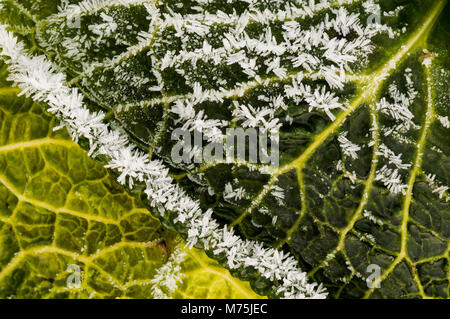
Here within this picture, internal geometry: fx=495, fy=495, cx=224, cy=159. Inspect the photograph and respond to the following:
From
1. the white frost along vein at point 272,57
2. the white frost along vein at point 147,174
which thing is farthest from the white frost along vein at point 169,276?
the white frost along vein at point 272,57

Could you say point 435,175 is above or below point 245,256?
above

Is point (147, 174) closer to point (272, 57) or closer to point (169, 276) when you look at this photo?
point (272, 57)

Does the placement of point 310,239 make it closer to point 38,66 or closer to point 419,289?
point 419,289

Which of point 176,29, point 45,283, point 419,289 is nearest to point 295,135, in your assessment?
point 176,29

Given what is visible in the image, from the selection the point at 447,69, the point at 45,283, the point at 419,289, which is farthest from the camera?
the point at 45,283

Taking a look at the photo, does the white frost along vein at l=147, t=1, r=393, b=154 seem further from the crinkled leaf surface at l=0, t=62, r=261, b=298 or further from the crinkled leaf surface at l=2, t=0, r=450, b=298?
the crinkled leaf surface at l=0, t=62, r=261, b=298

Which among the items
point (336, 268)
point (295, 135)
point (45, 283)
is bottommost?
point (45, 283)

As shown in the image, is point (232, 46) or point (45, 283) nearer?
point (232, 46)

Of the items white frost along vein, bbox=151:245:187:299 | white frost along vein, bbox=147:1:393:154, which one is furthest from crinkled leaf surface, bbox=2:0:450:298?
white frost along vein, bbox=151:245:187:299

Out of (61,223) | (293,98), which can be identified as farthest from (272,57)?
(61,223)
